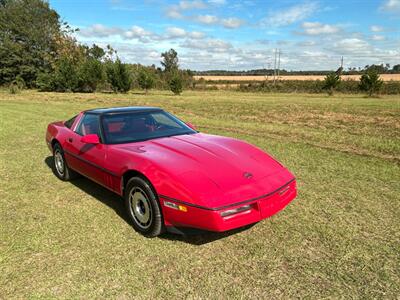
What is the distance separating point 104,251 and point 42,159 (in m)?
4.38

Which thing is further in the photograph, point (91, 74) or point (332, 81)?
point (91, 74)

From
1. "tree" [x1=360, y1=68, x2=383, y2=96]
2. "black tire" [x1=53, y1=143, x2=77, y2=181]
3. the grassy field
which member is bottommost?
the grassy field

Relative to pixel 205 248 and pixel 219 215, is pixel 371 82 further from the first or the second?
pixel 219 215

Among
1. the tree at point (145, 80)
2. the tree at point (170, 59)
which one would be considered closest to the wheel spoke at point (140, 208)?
the tree at point (145, 80)

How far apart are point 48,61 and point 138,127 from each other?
46899 millimetres

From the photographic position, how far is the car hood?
3.08m

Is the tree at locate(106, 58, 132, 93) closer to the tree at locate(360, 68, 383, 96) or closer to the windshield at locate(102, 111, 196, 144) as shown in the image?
the tree at locate(360, 68, 383, 96)

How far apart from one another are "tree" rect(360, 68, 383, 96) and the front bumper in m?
36.0

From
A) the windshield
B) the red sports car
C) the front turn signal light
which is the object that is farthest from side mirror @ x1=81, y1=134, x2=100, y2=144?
the front turn signal light

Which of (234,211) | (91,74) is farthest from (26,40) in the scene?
(234,211)

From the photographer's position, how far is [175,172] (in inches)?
128

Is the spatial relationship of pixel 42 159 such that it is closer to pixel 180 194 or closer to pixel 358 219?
pixel 180 194

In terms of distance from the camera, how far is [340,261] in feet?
10.1

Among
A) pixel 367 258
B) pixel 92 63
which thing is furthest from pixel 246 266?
pixel 92 63
